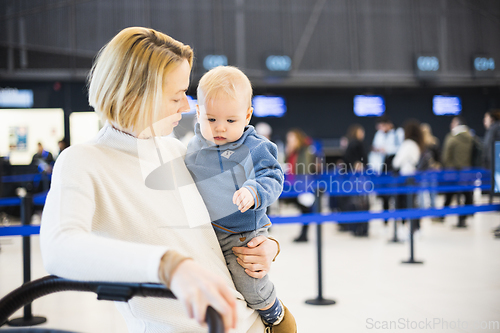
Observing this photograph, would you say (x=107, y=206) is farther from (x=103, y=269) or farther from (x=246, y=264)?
(x=246, y=264)

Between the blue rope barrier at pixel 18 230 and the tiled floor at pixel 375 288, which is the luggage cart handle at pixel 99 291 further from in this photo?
the tiled floor at pixel 375 288

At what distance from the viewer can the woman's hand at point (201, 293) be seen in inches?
28.3

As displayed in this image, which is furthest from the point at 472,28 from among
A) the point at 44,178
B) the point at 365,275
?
the point at 44,178

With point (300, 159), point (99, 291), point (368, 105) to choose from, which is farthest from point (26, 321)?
point (368, 105)

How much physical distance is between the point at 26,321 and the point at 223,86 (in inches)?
125

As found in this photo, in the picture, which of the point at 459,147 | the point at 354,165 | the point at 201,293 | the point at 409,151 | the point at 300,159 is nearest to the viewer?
the point at 201,293

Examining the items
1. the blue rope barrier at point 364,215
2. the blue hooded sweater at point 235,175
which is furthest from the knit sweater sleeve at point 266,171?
→ the blue rope barrier at point 364,215

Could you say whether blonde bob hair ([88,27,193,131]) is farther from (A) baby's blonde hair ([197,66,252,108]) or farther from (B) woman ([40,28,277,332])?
(A) baby's blonde hair ([197,66,252,108])

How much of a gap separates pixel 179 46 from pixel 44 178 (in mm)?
9198

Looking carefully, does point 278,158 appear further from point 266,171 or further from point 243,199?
point 243,199

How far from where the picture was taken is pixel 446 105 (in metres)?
15.1

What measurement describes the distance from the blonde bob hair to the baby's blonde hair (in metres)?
0.28

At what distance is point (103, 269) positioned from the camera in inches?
32.0

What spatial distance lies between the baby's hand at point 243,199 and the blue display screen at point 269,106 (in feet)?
40.3
